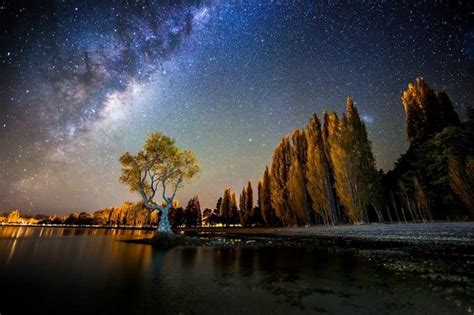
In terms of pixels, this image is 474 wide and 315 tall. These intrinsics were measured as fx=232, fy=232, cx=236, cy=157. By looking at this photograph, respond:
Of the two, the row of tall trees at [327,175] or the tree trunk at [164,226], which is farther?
the row of tall trees at [327,175]

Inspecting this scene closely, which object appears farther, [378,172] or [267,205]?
[267,205]

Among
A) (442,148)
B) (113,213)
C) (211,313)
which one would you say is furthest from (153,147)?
(113,213)

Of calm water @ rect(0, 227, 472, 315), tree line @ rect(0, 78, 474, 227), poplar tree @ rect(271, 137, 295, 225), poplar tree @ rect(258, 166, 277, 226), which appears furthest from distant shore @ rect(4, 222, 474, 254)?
poplar tree @ rect(258, 166, 277, 226)

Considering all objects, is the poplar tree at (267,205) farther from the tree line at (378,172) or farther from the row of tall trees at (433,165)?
the row of tall trees at (433,165)

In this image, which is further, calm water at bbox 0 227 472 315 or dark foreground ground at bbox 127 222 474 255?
dark foreground ground at bbox 127 222 474 255

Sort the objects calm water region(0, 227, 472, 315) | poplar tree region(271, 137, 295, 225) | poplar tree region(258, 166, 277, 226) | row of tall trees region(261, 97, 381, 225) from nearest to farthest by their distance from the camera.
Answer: calm water region(0, 227, 472, 315)
row of tall trees region(261, 97, 381, 225)
poplar tree region(271, 137, 295, 225)
poplar tree region(258, 166, 277, 226)

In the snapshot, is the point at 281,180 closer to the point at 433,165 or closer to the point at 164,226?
the point at 433,165

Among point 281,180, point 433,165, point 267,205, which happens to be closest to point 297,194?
point 281,180

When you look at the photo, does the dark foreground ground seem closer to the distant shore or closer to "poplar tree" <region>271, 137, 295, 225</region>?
the distant shore

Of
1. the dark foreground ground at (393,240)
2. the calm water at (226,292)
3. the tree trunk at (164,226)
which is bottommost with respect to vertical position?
the calm water at (226,292)

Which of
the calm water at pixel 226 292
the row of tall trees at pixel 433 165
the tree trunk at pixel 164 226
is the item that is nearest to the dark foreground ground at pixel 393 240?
the tree trunk at pixel 164 226

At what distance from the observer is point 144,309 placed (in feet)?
12.1

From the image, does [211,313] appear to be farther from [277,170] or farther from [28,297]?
[277,170]

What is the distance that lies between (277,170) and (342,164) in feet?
58.5
